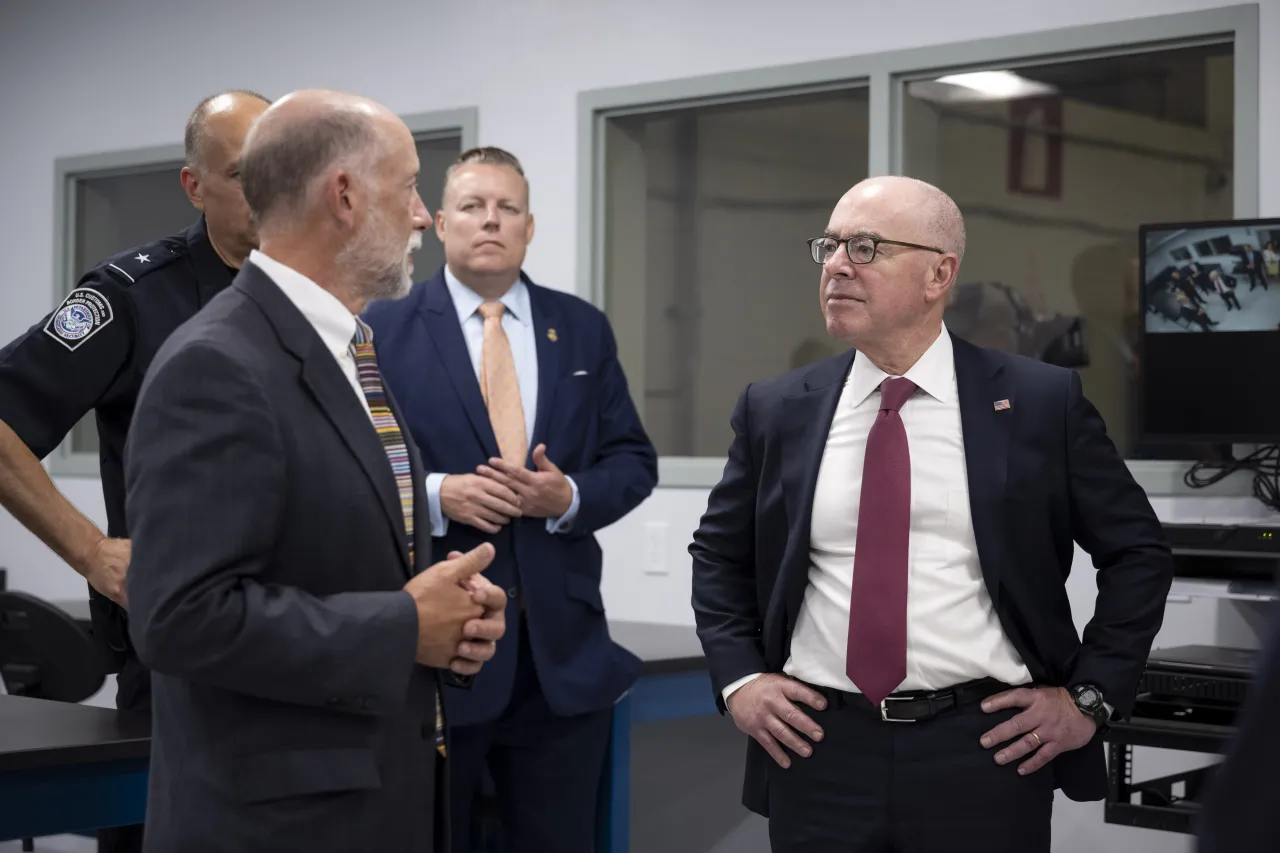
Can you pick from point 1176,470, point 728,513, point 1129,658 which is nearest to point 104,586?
point 728,513

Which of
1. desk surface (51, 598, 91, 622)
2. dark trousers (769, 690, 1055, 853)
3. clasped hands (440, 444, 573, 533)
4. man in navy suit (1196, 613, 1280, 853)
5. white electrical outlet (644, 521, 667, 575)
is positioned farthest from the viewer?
white electrical outlet (644, 521, 667, 575)

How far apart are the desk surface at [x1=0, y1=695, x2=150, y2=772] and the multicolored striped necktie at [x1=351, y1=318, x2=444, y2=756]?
610mm

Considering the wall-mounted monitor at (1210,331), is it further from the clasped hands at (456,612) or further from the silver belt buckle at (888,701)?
the clasped hands at (456,612)

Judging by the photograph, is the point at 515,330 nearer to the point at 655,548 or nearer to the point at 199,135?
the point at 199,135

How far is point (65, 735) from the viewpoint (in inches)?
74.9

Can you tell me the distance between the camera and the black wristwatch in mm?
1812

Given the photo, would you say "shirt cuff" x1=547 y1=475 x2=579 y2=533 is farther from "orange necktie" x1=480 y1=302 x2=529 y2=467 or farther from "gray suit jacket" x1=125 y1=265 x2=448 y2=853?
"gray suit jacket" x1=125 y1=265 x2=448 y2=853

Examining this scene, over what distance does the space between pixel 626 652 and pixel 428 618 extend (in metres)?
1.16

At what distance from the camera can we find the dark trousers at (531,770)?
2.30 metres

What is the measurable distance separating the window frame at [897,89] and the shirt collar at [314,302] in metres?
2.49

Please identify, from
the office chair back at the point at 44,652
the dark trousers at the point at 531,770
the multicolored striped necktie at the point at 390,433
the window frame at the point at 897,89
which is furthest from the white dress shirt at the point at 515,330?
the window frame at the point at 897,89

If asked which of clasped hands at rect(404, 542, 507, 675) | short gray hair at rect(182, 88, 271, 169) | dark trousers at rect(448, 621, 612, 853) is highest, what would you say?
short gray hair at rect(182, 88, 271, 169)

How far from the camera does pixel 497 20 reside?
443cm

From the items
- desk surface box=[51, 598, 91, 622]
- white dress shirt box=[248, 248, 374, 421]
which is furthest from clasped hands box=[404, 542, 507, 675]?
desk surface box=[51, 598, 91, 622]
